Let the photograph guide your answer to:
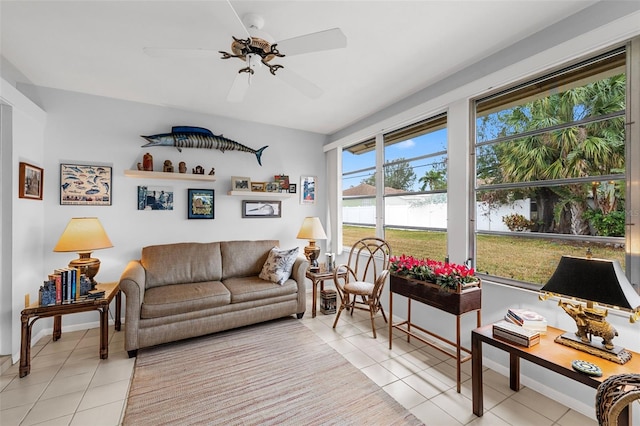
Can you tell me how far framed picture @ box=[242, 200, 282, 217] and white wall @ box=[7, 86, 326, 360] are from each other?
80 mm

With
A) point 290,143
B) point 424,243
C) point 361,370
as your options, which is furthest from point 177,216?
point 424,243

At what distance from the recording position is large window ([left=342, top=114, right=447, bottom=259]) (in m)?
3.07

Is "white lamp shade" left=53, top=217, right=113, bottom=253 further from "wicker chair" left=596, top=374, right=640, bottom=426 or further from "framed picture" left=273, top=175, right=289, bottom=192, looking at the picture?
"wicker chair" left=596, top=374, right=640, bottom=426

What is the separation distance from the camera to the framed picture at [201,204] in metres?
3.76

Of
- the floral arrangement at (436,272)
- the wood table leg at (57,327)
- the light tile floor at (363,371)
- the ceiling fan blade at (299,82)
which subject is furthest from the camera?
the wood table leg at (57,327)

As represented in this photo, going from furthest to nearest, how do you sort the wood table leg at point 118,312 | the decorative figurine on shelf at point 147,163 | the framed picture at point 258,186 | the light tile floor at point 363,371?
the framed picture at point 258,186 < the decorative figurine on shelf at point 147,163 < the wood table leg at point 118,312 < the light tile floor at point 363,371

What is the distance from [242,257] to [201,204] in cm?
95

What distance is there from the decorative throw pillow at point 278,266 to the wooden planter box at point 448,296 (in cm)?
154

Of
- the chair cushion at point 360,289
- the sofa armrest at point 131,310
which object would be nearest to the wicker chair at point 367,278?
the chair cushion at point 360,289

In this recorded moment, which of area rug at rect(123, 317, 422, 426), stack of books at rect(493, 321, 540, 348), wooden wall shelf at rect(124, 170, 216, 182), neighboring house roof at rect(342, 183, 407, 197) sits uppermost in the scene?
wooden wall shelf at rect(124, 170, 216, 182)

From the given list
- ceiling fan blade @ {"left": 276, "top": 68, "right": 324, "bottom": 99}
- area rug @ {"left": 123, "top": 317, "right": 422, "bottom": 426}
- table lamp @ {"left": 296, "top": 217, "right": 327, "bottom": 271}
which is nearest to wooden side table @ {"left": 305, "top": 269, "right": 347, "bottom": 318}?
table lamp @ {"left": 296, "top": 217, "right": 327, "bottom": 271}

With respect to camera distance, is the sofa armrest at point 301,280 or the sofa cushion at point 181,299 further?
the sofa armrest at point 301,280

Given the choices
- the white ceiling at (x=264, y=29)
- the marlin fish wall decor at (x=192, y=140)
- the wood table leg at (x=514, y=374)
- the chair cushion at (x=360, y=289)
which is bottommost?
the wood table leg at (x=514, y=374)

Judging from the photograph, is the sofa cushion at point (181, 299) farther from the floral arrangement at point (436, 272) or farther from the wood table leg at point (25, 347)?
the floral arrangement at point (436, 272)
